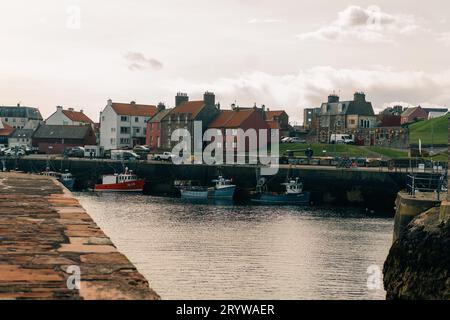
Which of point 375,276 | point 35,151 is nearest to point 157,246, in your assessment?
point 375,276

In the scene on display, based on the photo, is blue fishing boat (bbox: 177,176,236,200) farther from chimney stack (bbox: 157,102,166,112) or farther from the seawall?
chimney stack (bbox: 157,102,166,112)

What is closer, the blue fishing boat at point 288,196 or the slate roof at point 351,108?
the blue fishing boat at point 288,196

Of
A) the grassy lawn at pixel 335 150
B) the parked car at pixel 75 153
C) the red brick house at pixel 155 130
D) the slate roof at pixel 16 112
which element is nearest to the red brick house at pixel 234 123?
the grassy lawn at pixel 335 150

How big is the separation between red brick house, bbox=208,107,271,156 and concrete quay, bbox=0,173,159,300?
91069 mm

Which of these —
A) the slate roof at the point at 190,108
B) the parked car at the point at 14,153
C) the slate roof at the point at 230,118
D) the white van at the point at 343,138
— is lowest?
the parked car at the point at 14,153

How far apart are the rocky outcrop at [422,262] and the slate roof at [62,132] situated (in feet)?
336

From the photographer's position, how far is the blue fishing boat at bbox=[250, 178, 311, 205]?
68250 mm

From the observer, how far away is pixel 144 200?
68000mm

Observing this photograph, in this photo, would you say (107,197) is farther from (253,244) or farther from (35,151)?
(35,151)

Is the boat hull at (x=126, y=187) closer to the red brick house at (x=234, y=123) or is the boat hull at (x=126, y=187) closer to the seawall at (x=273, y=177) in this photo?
the seawall at (x=273, y=177)

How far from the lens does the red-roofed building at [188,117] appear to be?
356 ft

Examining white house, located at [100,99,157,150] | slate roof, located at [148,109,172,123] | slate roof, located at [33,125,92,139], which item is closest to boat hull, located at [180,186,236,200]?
slate roof, located at [148,109,172,123]

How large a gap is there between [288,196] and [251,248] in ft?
105
